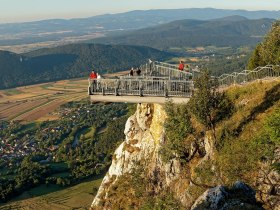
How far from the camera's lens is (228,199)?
17.8m

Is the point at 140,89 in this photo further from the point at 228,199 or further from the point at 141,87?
the point at 228,199

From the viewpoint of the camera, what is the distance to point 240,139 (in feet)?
87.2

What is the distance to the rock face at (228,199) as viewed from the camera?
1712cm

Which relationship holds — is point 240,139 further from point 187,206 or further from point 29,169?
point 29,169

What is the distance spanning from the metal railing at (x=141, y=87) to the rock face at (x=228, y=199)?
15.0 meters

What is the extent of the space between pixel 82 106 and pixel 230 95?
16187 centimetres

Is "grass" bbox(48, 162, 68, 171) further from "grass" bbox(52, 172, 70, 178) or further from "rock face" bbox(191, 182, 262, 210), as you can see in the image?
"rock face" bbox(191, 182, 262, 210)

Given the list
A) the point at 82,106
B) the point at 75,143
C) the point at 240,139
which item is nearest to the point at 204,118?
the point at 240,139

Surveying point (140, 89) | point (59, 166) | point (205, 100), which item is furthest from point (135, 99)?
point (59, 166)

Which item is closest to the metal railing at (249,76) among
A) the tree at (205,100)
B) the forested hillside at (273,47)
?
the forested hillside at (273,47)

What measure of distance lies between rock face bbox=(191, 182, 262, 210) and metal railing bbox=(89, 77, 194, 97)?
15020mm

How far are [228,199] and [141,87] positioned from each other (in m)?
17.9

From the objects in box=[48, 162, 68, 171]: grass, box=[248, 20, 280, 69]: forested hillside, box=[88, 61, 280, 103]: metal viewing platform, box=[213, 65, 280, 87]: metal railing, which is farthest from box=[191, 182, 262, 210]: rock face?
box=[48, 162, 68, 171]: grass

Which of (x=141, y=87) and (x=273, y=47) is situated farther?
(x=273, y=47)
